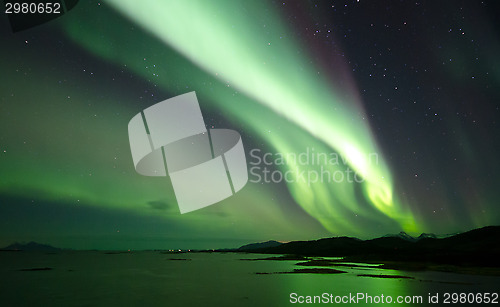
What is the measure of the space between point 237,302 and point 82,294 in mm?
13616

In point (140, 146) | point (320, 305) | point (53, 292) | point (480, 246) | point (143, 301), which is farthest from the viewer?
point (480, 246)

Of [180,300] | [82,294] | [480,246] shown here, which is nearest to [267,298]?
[180,300]

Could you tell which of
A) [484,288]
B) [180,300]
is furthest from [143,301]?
[484,288]

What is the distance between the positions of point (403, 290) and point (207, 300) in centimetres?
1719

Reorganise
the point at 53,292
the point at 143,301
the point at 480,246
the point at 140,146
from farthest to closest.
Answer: the point at 480,246, the point at 53,292, the point at 140,146, the point at 143,301

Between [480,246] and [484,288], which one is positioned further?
[480,246]

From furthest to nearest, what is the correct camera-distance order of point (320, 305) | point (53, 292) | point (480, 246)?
point (480, 246) → point (53, 292) → point (320, 305)

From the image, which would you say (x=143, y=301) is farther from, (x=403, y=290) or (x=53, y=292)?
(x=403, y=290)

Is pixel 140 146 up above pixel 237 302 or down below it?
above

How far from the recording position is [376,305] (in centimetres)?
2312

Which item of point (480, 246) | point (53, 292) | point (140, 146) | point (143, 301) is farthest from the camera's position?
point (480, 246)

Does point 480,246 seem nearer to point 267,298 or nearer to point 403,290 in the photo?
point 403,290

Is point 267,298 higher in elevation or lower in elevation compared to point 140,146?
lower

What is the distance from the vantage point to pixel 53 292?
29703 mm
